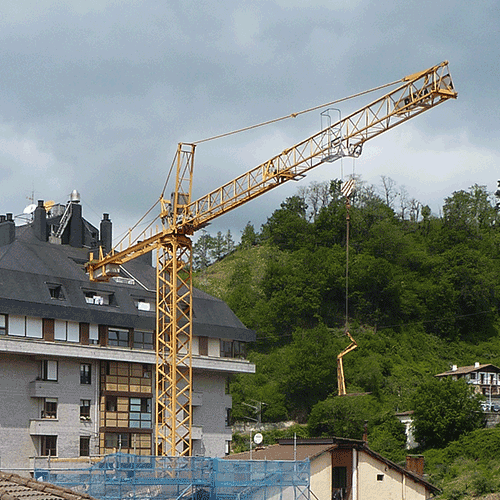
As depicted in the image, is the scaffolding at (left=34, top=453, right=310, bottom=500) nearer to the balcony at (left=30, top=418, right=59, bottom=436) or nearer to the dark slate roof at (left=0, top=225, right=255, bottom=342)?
the balcony at (left=30, top=418, right=59, bottom=436)

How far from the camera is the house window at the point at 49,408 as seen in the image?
6256 cm

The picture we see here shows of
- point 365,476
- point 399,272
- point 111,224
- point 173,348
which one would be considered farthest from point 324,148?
point 399,272

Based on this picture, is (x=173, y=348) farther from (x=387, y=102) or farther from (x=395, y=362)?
(x=395, y=362)

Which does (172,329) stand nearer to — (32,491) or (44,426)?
(44,426)

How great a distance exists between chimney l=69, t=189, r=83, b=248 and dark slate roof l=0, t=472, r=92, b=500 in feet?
183

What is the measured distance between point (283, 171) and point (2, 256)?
68.9 ft

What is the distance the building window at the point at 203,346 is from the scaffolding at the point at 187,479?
30.2 metres

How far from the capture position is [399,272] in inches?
5192

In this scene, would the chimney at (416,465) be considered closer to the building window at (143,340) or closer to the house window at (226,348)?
the house window at (226,348)

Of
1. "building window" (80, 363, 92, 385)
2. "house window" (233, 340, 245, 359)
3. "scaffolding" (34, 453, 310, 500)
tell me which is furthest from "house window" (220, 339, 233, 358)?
"scaffolding" (34, 453, 310, 500)

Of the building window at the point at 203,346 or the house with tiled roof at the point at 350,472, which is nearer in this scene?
the house with tiled roof at the point at 350,472

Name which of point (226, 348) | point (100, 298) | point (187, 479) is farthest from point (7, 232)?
point (187, 479)

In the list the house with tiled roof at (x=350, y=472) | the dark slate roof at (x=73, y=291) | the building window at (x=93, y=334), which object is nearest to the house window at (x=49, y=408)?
the building window at (x=93, y=334)

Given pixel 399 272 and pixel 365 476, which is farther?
pixel 399 272
